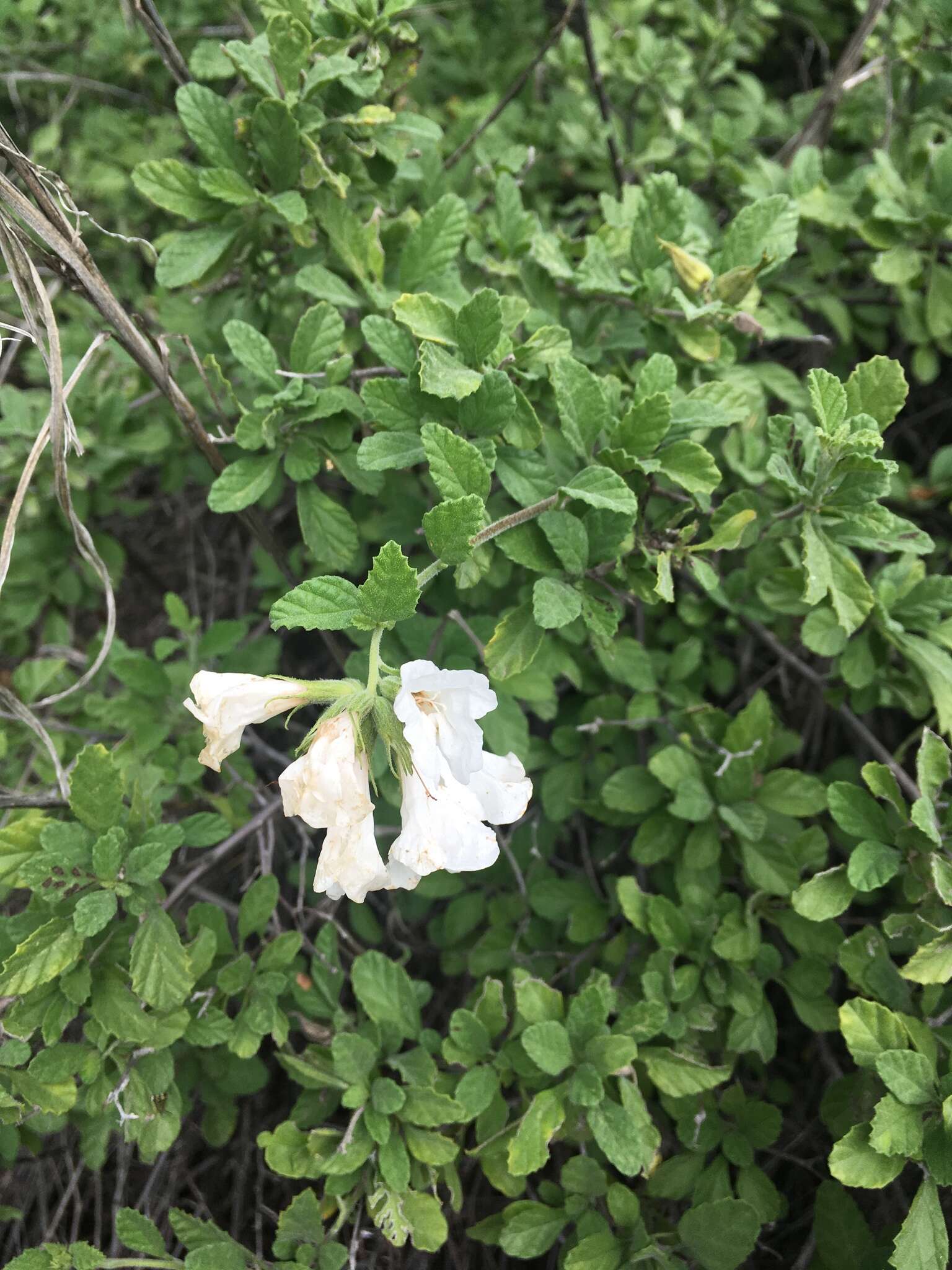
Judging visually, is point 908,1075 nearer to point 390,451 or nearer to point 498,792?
point 498,792

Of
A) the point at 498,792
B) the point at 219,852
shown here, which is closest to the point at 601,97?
the point at 498,792

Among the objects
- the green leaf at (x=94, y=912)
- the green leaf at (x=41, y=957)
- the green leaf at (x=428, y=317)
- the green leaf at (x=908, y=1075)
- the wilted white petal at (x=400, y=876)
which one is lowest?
the green leaf at (x=908, y=1075)

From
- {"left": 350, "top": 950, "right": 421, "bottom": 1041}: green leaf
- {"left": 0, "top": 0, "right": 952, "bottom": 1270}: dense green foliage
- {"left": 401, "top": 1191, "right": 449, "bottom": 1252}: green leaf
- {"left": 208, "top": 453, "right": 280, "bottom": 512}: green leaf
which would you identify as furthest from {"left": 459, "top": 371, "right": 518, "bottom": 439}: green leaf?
{"left": 401, "top": 1191, "right": 449, "bottom": 1252}: green leaf

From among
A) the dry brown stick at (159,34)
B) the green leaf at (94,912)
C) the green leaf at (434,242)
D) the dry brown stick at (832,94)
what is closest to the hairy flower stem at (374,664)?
the green leaf at (94,912)

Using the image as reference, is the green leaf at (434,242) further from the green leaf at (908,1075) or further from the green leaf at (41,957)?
the green leaf at (908,1075)

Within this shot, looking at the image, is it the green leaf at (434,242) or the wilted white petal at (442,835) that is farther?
the green leaf at (434,242)

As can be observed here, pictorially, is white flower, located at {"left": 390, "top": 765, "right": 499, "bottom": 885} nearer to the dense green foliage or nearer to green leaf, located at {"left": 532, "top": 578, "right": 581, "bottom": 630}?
the dense green foliage

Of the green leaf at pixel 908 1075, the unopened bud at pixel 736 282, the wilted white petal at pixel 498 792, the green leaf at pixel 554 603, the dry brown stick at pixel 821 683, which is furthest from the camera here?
the dry brown stick at pixel 821 683
